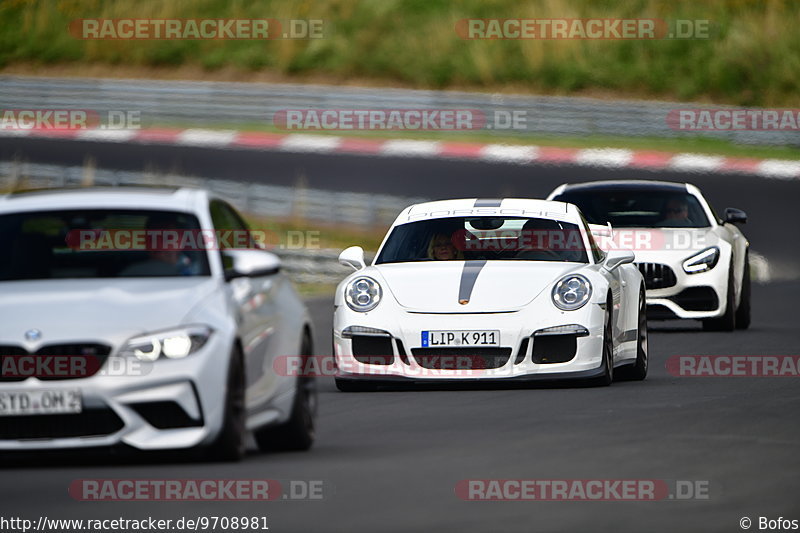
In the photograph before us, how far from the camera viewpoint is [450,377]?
11.9 meters

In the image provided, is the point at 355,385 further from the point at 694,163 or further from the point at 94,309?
the point at 694,163

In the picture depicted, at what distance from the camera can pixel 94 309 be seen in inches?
319

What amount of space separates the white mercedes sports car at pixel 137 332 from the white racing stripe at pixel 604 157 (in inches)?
791

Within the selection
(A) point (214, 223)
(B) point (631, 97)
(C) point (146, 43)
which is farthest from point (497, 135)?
(A) point (214, 223)

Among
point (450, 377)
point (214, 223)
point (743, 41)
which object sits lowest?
point (450, 377)

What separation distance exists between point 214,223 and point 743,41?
3013 cm

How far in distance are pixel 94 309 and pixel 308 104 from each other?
25.0 meters

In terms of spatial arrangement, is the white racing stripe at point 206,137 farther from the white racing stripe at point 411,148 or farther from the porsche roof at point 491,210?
the porsche roof at point 491,210

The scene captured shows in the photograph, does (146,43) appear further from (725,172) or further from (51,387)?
(51,387)

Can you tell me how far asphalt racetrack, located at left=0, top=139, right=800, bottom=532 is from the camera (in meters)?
7.04

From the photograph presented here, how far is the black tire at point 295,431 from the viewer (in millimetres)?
9124
